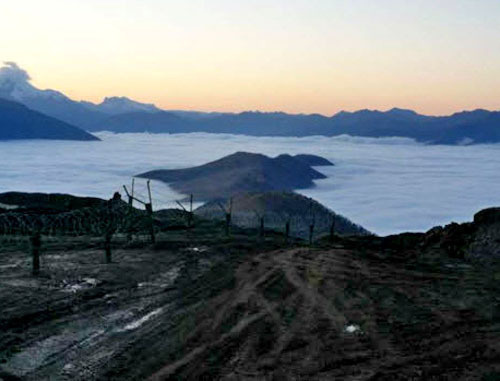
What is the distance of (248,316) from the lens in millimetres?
22469

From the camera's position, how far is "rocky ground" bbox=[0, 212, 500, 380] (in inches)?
676

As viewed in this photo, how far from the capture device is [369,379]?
52.2 feet

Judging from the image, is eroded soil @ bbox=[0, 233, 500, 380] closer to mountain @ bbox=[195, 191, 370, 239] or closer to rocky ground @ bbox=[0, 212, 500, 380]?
rocky ground @ bbox=[0, 212, 500, 380]

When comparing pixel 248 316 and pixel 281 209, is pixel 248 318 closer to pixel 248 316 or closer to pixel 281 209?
pixel 248 316

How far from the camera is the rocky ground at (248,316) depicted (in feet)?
56.3

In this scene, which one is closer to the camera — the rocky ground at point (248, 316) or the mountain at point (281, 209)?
the rocky ground at point (248, 316)

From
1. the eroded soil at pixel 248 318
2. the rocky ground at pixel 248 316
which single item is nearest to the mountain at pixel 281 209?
the rocky ground at pixel 248 316

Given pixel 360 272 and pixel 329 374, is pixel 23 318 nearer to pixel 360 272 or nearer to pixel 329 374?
pixel 329 374

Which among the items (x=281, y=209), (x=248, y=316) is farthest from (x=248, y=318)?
(x=281, y=209)

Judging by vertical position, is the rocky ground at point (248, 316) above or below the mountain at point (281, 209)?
above

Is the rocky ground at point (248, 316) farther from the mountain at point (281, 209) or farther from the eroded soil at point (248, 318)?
the mountain at point (281, 209)

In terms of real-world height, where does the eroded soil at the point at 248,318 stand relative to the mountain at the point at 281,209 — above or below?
above

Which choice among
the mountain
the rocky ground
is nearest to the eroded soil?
the rocky ground

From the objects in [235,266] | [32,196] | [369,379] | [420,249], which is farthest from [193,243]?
[32,196]
